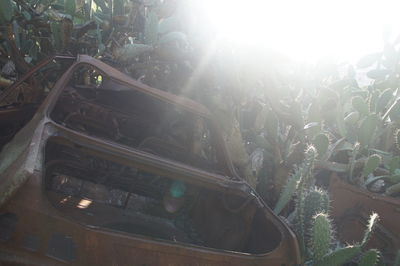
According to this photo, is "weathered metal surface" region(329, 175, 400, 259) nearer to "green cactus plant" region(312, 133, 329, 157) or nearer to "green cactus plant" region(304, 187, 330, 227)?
"green cactus plant" region(312, 133, 329, 157)

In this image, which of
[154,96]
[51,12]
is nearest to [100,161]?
[154,96]

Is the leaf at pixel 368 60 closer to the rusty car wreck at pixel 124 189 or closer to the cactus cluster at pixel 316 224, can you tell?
the cactus cluster at pixel 316 224

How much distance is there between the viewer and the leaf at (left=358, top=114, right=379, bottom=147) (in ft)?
11.4

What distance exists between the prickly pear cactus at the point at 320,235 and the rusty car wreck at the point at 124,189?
0.33 metres

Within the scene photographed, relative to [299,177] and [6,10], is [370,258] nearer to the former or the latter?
[299,177]

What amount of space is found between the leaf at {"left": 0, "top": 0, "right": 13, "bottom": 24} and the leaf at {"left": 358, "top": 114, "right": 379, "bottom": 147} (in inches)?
120

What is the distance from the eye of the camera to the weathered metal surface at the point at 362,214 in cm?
326

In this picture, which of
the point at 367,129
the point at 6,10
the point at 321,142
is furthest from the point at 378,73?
the point at 6,10

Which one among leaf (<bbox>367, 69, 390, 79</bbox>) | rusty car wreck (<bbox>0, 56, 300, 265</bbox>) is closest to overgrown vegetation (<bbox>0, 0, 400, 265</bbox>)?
rusty car wreck (<bbox>0, 56, 300, 265</bbox>)

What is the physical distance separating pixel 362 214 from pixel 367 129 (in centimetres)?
77

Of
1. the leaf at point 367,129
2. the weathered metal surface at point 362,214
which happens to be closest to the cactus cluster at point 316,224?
the weathered metal surface at point 362,214

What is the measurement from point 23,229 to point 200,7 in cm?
199

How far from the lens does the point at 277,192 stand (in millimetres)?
3336

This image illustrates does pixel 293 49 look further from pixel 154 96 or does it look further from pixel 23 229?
pixel 23 229
